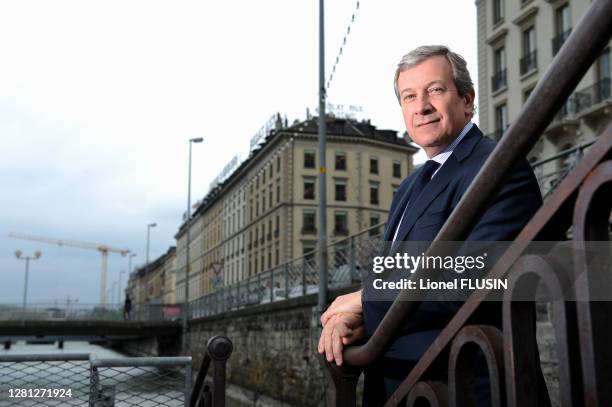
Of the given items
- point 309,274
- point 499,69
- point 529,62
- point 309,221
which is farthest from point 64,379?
point 309,221

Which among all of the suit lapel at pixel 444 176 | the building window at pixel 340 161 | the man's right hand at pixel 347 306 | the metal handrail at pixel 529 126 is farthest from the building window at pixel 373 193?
the metal handrail at pixel 529 126

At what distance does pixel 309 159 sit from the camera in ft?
185

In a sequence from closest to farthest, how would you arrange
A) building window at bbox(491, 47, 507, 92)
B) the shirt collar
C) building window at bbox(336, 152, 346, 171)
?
the shirt collar, building window at bbox(491, 47, 507, 92), building window at bbox(336, 152, 346, 171)

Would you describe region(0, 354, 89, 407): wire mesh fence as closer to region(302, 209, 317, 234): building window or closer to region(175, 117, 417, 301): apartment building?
region(175, 117, 417, 301): apartment building

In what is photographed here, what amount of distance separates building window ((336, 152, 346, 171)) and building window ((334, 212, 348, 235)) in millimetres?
3769

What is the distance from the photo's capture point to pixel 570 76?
1.19 m

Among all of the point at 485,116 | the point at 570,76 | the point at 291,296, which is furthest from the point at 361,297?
the point at 485,116

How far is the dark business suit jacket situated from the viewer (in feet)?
4.86

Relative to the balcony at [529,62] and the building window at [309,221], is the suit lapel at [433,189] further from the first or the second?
the building window at [309,221]

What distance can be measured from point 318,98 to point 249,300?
12.6 m

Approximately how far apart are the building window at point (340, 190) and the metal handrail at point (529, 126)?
54.9 meters

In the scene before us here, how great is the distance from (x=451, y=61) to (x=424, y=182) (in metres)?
0.35

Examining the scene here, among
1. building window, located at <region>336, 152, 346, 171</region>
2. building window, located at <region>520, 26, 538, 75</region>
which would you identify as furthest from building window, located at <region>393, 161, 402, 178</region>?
building window, located at <region>520, 26, 538, 75</region>

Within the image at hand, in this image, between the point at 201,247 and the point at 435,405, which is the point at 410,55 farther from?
the point at 201,247
